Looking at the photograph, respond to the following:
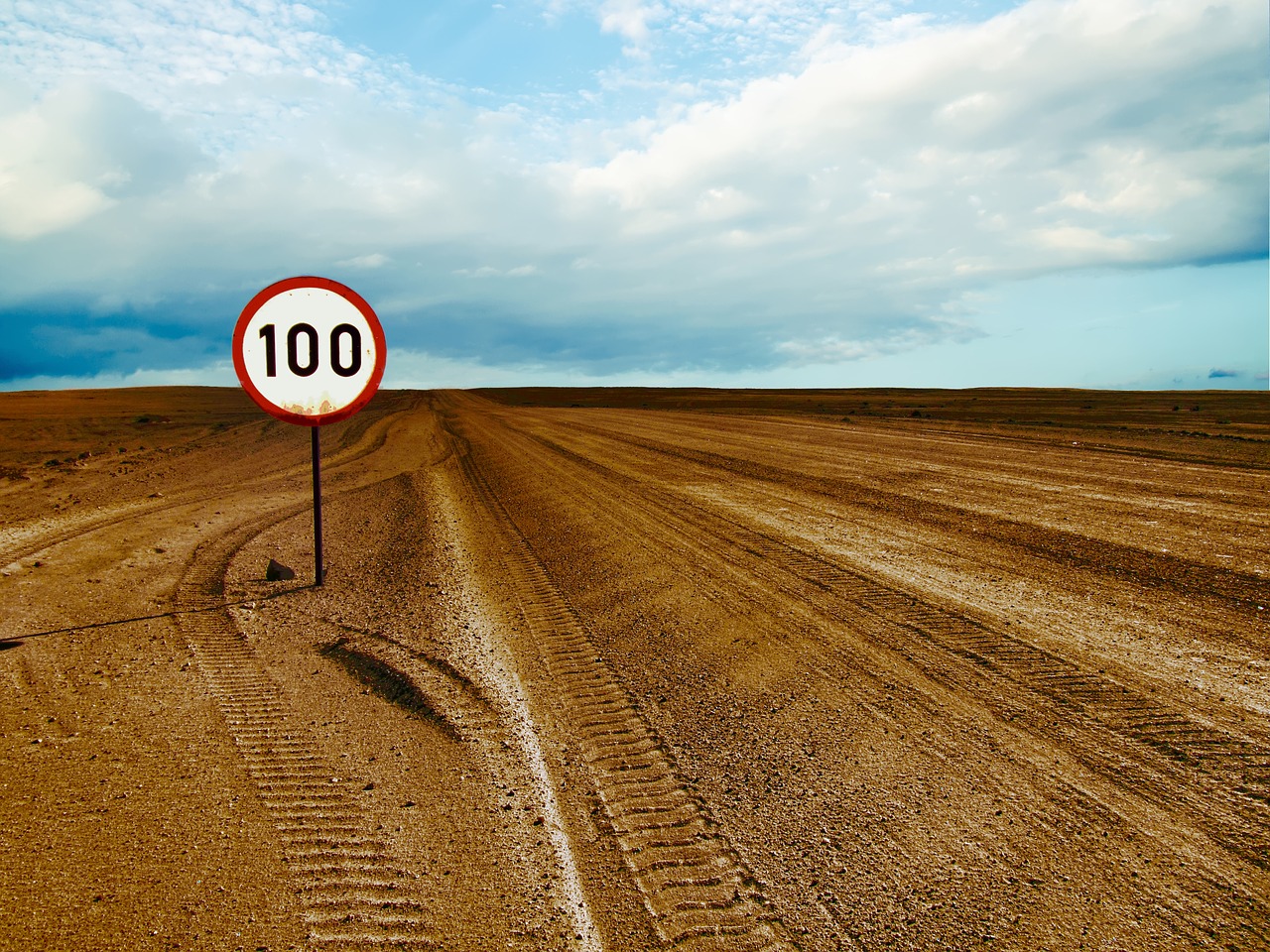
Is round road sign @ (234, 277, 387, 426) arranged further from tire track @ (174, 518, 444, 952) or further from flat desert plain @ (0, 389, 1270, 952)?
tire track @ (174, 518, 444, 952)

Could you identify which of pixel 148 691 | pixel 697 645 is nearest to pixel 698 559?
pixel 697 645

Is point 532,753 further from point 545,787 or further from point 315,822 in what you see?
point 315,822

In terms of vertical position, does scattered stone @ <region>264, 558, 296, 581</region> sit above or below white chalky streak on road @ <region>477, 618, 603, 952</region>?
above

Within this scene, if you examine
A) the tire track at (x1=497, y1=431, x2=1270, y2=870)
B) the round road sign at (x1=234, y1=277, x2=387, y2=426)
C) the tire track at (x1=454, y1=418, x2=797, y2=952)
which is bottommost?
the tire track at (x1=454, y1=418, x2=797, y2=952)

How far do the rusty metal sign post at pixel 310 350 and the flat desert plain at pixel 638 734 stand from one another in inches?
53.5

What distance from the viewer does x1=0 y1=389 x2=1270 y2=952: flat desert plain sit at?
231 cm

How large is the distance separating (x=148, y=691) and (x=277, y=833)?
162cm

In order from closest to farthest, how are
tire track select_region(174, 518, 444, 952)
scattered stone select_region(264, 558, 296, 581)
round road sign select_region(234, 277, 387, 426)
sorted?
tire track select_region(174, 518, 444, 952), round road sign select_region(234, 277, 387, 426), scattered stone select_region(264, 558, 296, 581)

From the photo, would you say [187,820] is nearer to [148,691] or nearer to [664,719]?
[148,691]

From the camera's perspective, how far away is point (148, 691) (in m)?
3.78

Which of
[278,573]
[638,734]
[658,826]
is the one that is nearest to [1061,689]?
[638,734]

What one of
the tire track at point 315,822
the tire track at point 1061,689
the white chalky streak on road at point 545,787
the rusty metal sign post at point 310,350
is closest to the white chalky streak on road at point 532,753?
the white chalky streak on road at point 545,787

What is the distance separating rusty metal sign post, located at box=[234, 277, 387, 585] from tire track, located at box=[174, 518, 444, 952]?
1.80 metres

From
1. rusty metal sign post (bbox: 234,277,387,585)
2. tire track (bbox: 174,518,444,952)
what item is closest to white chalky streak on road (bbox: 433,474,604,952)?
tire track (bbox: 174,518,444,952)
